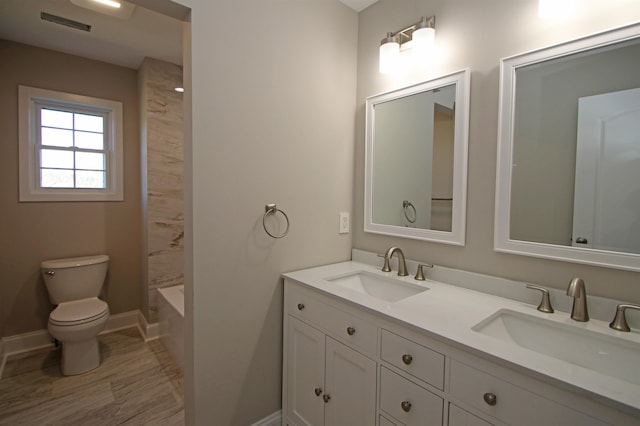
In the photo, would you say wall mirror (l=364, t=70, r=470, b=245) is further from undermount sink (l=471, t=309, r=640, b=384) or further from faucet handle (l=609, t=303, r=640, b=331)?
faucet handle (l=609, t=303, r=640, b=331)

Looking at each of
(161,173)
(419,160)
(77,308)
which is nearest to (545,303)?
(419,160)

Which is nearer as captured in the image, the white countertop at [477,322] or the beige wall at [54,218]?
the white countertop at [477,322]

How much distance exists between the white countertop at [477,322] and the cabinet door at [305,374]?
26 centimetres

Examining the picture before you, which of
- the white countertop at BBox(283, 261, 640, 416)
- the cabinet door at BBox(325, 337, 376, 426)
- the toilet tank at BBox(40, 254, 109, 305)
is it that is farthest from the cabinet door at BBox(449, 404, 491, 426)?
the toilet tank at BBox(40, 254, 109, 305)

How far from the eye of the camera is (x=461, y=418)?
91 centimetres

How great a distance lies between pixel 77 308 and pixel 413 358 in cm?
259

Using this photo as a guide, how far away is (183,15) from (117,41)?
1.55 meters

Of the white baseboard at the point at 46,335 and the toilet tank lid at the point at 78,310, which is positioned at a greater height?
the toilet tank lid at the point at 78,310

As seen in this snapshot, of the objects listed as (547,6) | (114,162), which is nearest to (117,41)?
(114,162)

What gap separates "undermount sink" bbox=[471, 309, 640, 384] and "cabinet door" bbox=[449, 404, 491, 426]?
0.25 metres

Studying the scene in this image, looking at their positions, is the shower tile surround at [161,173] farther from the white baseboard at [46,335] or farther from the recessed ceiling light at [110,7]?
the recessed ceiling light at [110,7]

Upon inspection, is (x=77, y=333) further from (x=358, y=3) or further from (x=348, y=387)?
(x=358, y=3)

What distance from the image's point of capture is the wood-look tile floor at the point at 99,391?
1785 mm

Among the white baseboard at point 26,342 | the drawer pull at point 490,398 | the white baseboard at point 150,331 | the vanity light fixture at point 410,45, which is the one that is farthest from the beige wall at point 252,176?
the white baseboard at point 26,342
